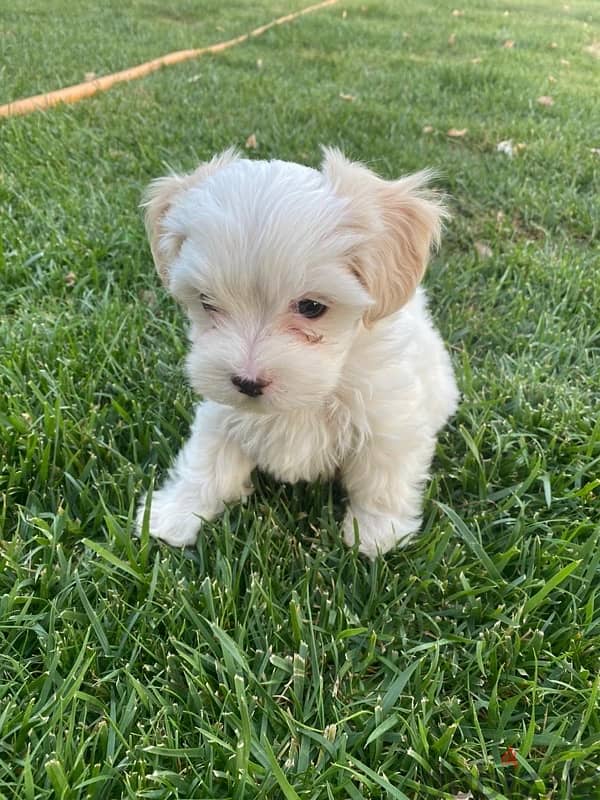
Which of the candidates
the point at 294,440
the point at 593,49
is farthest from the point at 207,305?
the point at 593,49

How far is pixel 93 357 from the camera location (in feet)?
9.62

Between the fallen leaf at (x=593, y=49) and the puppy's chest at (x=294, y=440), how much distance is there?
9077 millimetres

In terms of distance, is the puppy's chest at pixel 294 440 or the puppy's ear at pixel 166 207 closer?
the puppy's ear at pixel 166 207

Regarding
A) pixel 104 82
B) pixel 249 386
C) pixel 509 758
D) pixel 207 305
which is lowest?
pixel 509 758

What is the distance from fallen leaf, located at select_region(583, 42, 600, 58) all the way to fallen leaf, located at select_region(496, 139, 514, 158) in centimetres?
483

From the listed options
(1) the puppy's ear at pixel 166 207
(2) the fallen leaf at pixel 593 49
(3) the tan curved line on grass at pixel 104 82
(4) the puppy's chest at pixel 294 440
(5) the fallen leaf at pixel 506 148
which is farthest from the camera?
(2) the fallen leaf at pixel 593 49

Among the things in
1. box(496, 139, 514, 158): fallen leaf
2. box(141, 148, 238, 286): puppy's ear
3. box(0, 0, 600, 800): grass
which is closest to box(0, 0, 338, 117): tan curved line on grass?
box(0, 0, 600, 800): grass

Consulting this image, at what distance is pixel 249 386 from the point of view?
5.90 feet

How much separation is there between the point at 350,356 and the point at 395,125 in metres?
4.18

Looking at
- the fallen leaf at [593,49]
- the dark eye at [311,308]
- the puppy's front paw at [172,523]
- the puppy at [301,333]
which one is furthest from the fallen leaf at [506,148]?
the fallen leaf at [593,49]

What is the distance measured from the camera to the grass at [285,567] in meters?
1.68

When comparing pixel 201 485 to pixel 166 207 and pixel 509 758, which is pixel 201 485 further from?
pixel 509 758

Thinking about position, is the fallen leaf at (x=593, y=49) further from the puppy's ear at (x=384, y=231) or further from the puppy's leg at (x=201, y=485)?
the puppy's leg at (x=201, y=485)

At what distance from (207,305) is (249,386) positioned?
308mm
